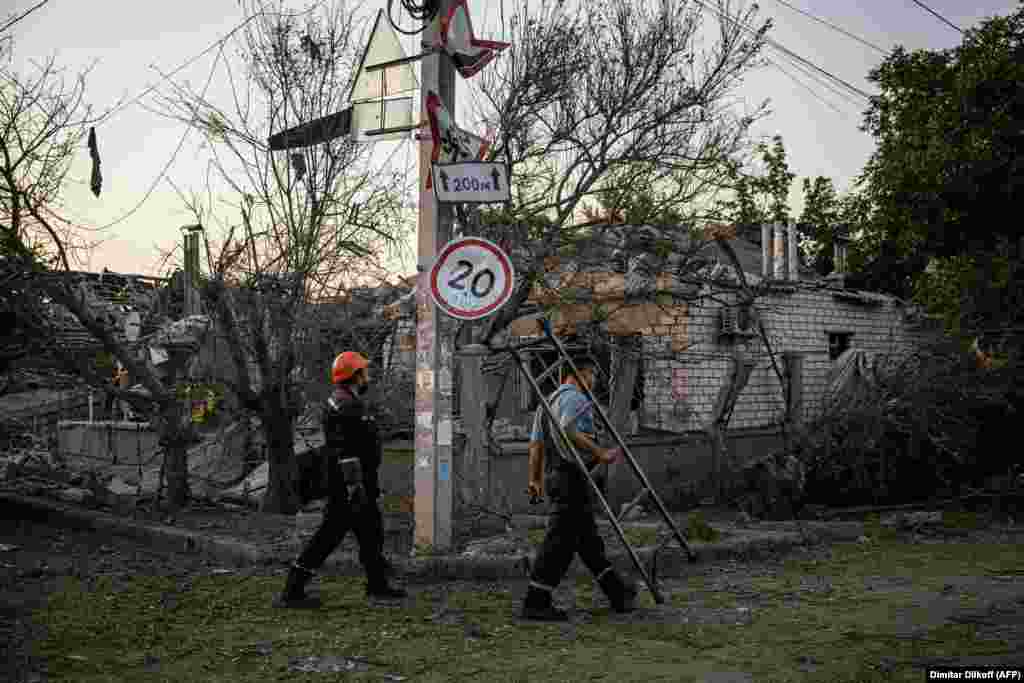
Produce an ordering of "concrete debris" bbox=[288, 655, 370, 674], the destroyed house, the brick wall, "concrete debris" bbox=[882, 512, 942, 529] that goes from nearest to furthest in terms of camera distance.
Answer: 1. "concrete debris" bbox=[288, 655, 370, 674]
2. the destroyed house
3. "concrete debris" bbox=[882, 512, 942, 529]
4. the brick wall

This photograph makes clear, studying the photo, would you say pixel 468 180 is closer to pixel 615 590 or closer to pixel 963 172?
pixel 615 590

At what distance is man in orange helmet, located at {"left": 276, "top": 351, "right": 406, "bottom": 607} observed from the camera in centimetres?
700

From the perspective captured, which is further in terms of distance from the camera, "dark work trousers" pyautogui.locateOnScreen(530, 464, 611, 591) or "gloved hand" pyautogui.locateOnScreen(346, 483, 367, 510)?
"gloved hand" pyautogui.locateOnScreen(346, 483, 367, 510)

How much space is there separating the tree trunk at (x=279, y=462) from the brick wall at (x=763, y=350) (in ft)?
15.5

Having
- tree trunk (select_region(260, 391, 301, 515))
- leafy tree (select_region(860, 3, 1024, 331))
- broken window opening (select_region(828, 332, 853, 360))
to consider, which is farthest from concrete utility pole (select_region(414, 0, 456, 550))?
broken window opening (select_region(828, 332, 853, 360))

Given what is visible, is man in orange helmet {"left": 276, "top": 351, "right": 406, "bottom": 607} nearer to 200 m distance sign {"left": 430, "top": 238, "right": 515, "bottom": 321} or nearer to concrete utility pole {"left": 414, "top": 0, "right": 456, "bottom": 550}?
200 m distance sign {"left": 430, "top": 238, "right": 515, "bottom": 321}

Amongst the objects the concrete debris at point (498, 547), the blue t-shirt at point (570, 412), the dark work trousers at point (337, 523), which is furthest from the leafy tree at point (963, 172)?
the dark work trousers at point (337, 523)

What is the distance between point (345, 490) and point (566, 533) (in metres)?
1.58

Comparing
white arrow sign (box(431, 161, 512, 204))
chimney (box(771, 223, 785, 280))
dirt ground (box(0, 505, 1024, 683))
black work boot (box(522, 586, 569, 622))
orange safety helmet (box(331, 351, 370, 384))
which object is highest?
chimney (box(771, 223, 785, 280))

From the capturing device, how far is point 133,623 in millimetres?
6629

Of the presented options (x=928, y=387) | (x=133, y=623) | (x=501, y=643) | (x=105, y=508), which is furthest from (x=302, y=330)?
(x=928, y=387)

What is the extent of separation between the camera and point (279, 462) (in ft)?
37.9

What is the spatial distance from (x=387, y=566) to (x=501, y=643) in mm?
1946

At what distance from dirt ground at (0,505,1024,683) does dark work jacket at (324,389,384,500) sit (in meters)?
0.96
